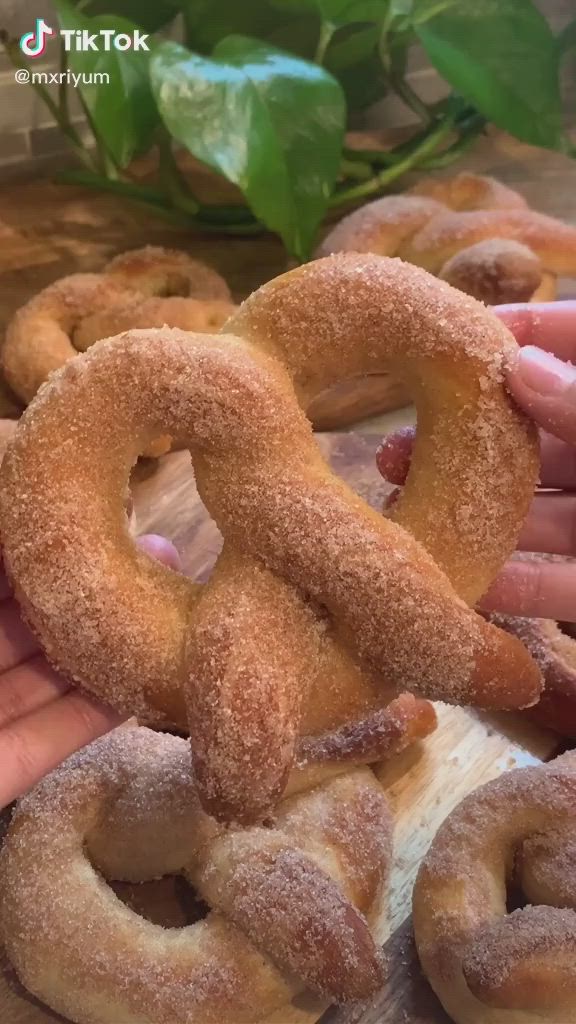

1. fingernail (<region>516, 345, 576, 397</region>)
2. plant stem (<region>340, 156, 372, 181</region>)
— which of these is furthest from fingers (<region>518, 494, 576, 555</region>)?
plant stem (<region>340, 156, 372, 181</region>)

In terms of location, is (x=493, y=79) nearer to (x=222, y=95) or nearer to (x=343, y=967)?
(x=222, y=95)

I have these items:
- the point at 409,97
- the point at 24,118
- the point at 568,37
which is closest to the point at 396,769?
the point at 409,97

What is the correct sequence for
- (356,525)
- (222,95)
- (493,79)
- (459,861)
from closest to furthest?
(356,525) → (459,861) → (222,95) → (493,79)

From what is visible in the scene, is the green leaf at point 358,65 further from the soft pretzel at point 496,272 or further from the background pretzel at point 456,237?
the soft pretzel at point 496,272

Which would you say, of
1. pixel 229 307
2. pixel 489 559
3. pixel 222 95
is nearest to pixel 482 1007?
pixel 489 559

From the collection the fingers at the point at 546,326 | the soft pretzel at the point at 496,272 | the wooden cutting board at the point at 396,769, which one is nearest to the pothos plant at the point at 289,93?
the soft pretzel at the point at 496,272
